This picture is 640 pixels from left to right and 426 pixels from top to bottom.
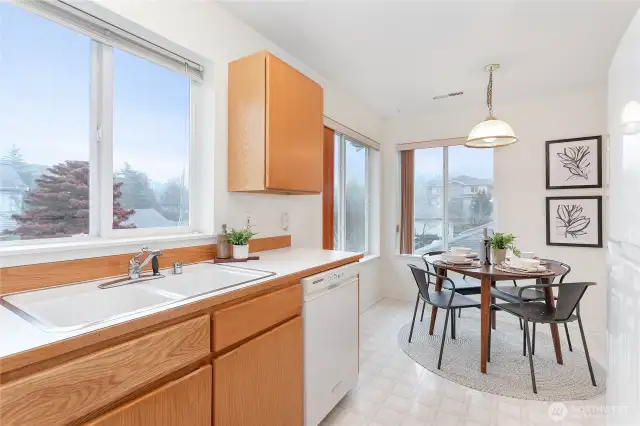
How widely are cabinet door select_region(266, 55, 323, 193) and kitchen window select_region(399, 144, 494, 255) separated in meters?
2.25

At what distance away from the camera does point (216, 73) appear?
192 centimetres

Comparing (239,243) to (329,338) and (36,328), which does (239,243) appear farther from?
(36,328)

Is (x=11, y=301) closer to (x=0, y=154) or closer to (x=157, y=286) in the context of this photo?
(x=157, y=286)

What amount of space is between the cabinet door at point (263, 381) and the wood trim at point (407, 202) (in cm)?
297

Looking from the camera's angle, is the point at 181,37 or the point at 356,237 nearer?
the point at 181,37

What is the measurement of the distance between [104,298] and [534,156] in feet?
13.2

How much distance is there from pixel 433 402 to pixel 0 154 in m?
2.55

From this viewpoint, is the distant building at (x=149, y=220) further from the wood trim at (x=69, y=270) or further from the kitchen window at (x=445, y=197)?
the kitchen window at (x=445, y=197)

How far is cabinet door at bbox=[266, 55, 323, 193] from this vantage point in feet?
6.04

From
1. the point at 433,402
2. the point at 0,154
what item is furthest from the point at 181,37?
the point at 433,402

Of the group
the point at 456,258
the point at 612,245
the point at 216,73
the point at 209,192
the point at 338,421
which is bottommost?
the point at 338,421

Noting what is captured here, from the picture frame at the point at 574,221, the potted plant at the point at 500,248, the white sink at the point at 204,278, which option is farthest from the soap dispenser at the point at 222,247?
the picture frame at the point at 574,221

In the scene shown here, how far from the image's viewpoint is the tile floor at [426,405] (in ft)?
5.82

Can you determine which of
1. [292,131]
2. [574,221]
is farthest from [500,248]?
[292,131]
